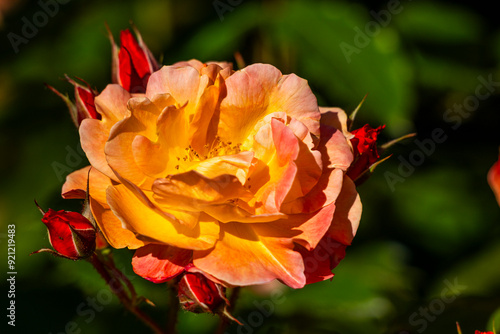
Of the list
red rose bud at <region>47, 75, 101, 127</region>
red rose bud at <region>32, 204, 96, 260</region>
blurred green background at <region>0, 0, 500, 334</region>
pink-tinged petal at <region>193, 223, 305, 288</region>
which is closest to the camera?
pink-tinged petal at <region>193, 223, 305, 288</region>

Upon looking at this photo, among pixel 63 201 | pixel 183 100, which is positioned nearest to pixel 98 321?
pixel 63 201

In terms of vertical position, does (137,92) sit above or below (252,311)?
above

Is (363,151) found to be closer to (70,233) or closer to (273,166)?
(273,166)

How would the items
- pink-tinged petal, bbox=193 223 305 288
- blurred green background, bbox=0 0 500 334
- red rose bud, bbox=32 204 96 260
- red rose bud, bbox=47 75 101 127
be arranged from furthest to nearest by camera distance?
1. blurred green background, bbox=0 0 500 334
2. red rose bud, bbox=47 75 101 127
3. red rose bud, bbox=32 204 96 260
4. pink-tinged petal, bbox=193 223 305 288

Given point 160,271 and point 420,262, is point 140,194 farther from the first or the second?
point 420,262

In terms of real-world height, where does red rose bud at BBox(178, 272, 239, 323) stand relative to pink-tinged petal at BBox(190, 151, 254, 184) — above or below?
below

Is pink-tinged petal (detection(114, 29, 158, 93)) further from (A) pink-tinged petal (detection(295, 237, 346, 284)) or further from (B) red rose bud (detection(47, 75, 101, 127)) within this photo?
(A) pink-tinged petal (detection(295, 237, 346, 284))

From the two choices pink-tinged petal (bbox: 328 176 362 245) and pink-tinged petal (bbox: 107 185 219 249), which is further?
pink-tinged petal (bbox: 328 176 362 245)

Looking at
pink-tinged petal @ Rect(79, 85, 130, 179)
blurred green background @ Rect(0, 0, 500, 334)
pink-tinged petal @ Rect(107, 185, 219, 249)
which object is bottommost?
blurred green background @ Rect(0, 0, 500, 334)

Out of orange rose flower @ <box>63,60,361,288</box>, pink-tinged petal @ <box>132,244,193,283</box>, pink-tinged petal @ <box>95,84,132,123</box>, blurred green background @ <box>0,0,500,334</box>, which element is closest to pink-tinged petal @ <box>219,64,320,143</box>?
orange rose flower @ <box>63,60,361,288</box>
